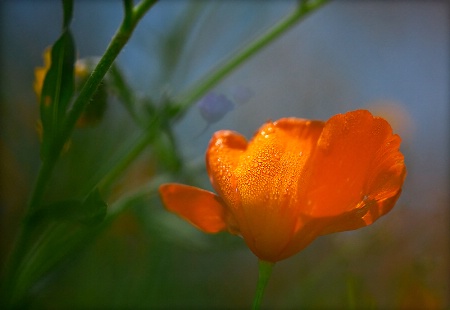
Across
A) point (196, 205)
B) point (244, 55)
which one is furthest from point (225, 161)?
point (244, 55)

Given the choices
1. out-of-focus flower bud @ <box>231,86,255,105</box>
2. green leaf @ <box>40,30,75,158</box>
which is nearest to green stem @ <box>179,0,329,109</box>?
out-of-focus flower bud @ <box>231,86,255,105</box>

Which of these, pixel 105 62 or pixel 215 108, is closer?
pixel 105 62

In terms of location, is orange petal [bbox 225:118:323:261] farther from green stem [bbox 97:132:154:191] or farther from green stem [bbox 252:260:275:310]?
green stem [bbox 97:132:154:191]

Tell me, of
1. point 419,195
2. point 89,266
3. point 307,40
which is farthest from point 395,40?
point 89,266

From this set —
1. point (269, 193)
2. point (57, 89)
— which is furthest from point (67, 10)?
point (269, 193)

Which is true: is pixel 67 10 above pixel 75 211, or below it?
above

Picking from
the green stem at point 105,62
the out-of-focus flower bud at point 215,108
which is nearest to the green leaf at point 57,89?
the green stem at point 105,62

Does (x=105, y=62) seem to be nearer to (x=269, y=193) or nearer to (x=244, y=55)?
(x=269, y=193)
